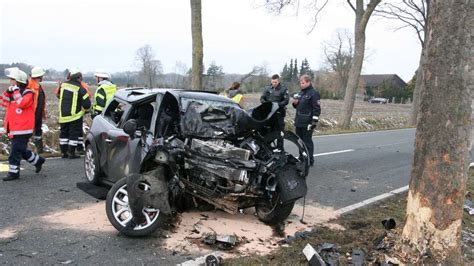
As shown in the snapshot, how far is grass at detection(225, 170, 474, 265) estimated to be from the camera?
4371 mm

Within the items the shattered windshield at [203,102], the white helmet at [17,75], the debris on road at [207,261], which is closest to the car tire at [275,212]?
the debris on road at [207,261]

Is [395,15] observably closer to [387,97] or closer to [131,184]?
[131,184]

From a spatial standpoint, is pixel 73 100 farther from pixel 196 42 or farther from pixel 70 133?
pixel 196 42

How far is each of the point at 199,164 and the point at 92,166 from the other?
254 centimetres

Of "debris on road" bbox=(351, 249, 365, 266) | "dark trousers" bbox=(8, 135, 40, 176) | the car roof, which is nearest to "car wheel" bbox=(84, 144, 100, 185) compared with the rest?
the car roof

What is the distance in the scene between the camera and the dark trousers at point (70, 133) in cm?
942

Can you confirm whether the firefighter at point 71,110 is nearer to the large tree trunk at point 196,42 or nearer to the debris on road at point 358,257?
the large tree trunk at point 196,42

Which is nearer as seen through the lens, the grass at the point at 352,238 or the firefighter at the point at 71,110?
the grass at the point at 352,238

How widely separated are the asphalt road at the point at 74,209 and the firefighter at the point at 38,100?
0.85m

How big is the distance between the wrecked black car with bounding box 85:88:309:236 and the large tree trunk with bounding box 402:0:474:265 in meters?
1.46

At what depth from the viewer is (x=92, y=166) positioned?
6.89m

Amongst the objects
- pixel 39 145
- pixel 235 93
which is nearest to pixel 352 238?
pixel 235 93

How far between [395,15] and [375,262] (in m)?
27.3

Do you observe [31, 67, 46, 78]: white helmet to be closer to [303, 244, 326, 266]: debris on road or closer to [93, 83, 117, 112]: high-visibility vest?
[93, 83, 117, 112]: high-visibility vest
